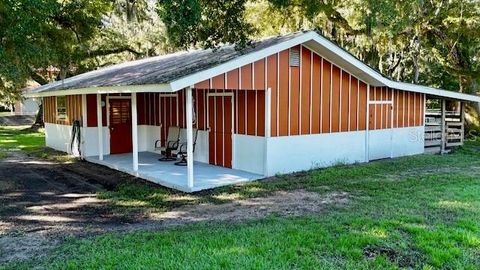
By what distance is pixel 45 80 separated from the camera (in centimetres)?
2405

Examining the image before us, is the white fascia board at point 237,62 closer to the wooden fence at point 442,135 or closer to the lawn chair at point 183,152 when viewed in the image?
the lawn chair at point 183,152

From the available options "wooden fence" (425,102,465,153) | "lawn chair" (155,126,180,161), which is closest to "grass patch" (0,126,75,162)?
"lawn chair" (155,126,180,161)

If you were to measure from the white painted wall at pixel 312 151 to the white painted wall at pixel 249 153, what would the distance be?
0.24 m

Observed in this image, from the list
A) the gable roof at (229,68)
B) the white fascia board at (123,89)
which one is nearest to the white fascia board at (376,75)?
the gable roof at (229,68)

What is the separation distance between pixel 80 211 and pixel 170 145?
541cm

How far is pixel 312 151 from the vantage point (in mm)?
10875

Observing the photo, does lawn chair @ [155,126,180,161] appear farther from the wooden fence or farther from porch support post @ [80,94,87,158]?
the wooden fence

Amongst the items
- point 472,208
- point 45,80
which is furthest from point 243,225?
point 45,80

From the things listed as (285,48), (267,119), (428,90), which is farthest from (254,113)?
(428,90)

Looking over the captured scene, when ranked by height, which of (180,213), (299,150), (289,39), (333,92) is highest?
(289,39)

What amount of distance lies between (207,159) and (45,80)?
54.3 feet

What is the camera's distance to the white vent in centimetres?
1019

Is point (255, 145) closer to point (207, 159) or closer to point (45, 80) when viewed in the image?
point (207, 159)

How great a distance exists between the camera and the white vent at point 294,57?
10.2 m
